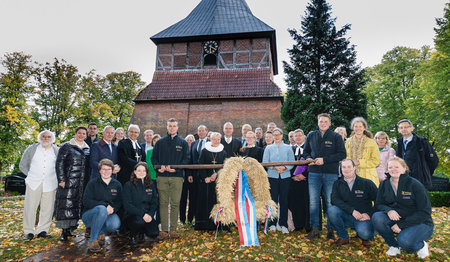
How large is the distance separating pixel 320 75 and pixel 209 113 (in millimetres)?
8108

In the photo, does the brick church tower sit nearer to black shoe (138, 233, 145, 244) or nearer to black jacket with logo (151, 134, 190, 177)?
black jacket with logo (151, 134, 190, 177)

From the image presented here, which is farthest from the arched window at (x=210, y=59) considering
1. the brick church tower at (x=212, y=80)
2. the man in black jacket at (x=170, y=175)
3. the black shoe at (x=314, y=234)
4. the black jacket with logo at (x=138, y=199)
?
the black shoe at (x=314, y=234)

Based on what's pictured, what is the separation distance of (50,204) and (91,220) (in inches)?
A: 57.1

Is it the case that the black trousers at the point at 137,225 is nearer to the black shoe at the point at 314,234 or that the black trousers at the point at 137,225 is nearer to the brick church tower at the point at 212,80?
the black shoe at the point at 314,234

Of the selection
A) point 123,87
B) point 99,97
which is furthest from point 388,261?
point 123,87

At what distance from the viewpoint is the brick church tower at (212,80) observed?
18062mm

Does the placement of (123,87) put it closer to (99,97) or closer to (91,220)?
(99,97)

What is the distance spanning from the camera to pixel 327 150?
4.86 metres

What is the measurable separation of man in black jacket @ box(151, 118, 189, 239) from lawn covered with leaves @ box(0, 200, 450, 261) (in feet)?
1.31

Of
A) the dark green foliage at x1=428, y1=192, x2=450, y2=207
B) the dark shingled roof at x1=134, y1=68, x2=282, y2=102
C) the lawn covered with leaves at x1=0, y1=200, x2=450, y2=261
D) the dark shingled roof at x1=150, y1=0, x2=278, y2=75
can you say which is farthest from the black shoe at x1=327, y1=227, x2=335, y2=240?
the dark shingled roof at x1=150, y1=0, x2=278, y2=75

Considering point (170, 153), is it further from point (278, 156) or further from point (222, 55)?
point (222, 55)

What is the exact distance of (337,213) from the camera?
4406mm

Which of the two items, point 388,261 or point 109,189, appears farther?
point 109,189

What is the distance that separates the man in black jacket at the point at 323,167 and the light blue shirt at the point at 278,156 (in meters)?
0.45
